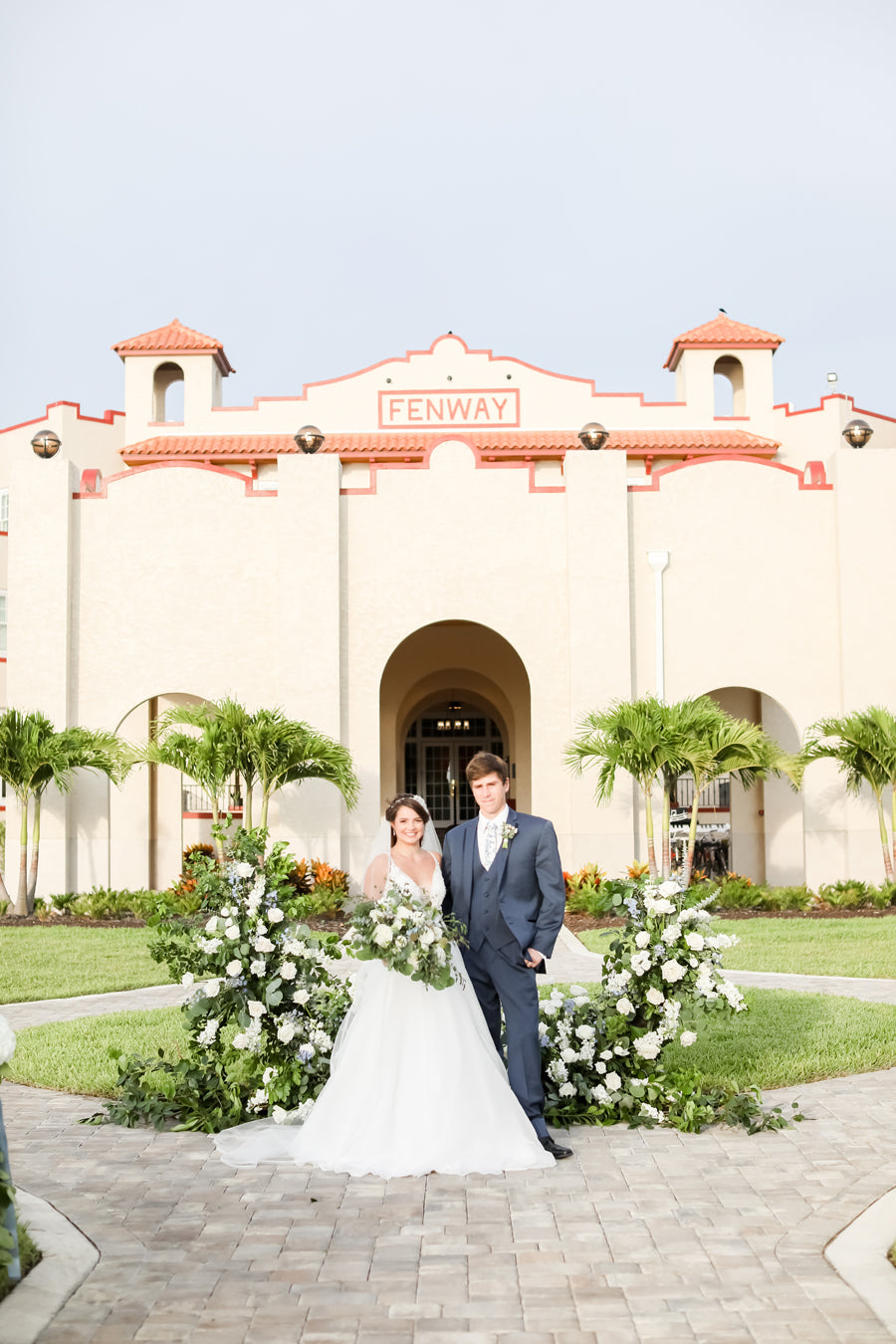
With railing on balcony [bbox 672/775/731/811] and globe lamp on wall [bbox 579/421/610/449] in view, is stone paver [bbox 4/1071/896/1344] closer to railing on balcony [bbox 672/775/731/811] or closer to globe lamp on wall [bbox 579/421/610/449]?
globe lamp on wall [bbox 579/421/610/449]

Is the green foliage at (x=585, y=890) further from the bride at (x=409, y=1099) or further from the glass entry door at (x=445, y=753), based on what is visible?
the bride at (x=409, y=1099)

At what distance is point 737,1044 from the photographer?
29.7ft

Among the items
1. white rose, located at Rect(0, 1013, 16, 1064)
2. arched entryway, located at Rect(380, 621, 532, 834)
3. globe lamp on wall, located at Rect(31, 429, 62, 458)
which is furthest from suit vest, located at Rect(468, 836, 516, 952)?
globe lamp on wall, located at Rect(31, 429, 62, 458)

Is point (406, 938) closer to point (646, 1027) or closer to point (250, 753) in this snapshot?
point (646, 1027)

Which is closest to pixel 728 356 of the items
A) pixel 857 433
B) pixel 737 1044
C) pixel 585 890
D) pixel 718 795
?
pixel 857 433

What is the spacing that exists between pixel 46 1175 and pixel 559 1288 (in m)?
2.82

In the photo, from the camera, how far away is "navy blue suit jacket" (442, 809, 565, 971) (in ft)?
21.5

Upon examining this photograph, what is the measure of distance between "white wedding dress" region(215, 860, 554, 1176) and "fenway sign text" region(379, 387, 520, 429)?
2005 cm

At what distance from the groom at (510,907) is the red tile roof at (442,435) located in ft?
59.1

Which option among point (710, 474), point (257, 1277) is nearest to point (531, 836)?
point (257, 1277)

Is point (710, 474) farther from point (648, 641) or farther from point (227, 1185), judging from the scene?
point (227, 1185)

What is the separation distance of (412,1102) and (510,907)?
1121 mm

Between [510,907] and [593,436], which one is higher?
[593,436]

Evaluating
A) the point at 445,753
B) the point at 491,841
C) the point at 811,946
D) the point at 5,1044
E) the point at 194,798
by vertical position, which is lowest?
the point at 811,946
